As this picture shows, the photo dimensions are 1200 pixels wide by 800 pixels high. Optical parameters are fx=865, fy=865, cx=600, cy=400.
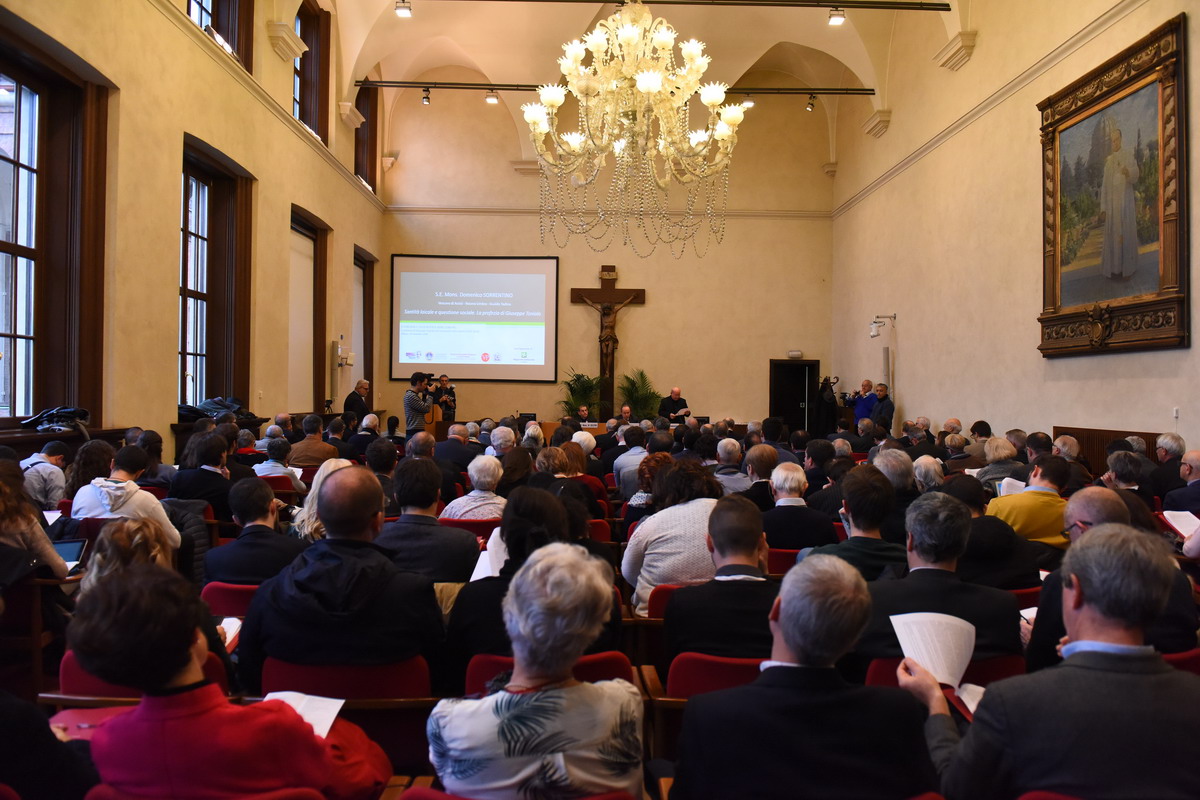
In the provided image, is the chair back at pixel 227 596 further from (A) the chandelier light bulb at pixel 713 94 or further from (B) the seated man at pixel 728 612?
(A) the chandelier light bulb at pixel 713 94

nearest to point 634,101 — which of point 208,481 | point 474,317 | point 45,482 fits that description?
point 208,481

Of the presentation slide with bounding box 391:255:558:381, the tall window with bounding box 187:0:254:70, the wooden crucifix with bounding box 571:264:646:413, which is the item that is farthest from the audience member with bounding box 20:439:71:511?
the wooden crucifix with bounding box 571:264:646:413

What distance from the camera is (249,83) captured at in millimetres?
10031

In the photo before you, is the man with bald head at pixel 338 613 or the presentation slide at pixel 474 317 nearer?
the man with bald head at pixel 338 613

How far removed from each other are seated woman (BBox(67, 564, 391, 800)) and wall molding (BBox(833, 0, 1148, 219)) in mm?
8968

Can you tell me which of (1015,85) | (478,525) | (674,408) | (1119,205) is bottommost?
(478,525)

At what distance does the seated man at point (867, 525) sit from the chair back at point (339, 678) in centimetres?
156

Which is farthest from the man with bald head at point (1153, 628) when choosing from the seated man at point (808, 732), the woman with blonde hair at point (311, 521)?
the woman with blonde hair at point (311, 521)

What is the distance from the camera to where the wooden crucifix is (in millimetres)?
16375

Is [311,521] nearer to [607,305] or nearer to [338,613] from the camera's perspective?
[338,613]

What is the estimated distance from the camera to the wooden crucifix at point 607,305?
53.7ft

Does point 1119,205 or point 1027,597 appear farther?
point 1119,205

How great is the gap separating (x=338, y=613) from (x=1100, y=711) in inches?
66.9

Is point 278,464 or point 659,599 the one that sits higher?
point 278,464
